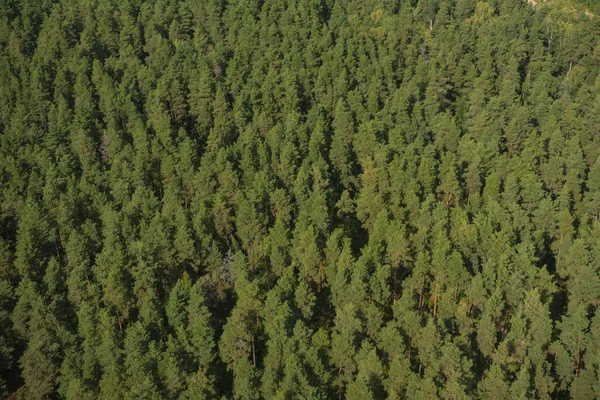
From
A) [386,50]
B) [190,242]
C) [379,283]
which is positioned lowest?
[190,242]

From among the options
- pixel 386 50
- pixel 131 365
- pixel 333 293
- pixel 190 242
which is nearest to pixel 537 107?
pixel 386 50

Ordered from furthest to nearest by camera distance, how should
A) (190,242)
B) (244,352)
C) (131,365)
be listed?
(190,242) → (244,352) → (131,365)

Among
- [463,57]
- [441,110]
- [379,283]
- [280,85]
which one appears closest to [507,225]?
[379,283]

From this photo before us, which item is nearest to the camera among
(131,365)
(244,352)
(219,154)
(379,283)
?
(131,365)

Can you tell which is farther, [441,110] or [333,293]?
[441,110]

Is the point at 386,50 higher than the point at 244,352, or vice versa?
the point at 386,50

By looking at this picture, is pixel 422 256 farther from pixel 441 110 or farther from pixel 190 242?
pixel 441 110
